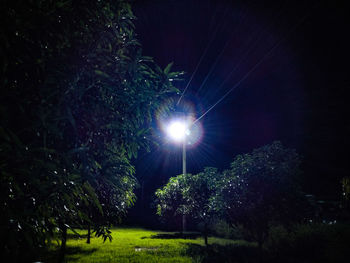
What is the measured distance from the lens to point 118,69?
14.1 ft

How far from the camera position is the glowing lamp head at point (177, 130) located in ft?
56.7

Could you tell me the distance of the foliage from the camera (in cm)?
282

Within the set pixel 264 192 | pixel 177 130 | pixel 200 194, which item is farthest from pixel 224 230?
pixel 264 192

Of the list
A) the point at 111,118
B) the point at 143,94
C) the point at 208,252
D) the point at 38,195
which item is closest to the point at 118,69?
the point at 143,94

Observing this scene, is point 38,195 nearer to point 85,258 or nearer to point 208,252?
point 85,258

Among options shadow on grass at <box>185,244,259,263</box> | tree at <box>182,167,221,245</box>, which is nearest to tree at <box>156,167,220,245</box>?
tree at <box>182,167,221,245</box>

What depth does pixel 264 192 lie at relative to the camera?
31.8ft

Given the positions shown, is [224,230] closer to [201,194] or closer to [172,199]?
[172,199]

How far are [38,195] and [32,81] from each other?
71.5 inches

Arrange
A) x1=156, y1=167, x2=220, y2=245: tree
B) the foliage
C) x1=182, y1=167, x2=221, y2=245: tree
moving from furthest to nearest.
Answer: x1=182, y1=167, x2=221, y2=245: tree
x1=156, y1=167, x2=220, y2=245: tree
the foliage

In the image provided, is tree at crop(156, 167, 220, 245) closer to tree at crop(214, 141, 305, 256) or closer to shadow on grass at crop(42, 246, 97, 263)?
tree at crop(214, 141, 305, 256)

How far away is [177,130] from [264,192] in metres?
9.12

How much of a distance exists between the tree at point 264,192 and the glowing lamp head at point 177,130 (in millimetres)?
7432

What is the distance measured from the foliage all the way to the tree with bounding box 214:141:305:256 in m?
7.01
